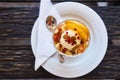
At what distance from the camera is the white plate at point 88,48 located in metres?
0.67

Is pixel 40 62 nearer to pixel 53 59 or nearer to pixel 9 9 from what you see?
pixel 53 59

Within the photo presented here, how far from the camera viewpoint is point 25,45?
71 centimetres

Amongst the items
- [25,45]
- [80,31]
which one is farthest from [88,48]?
[25,45]

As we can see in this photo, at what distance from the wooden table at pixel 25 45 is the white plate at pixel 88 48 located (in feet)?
0.10

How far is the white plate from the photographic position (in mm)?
671

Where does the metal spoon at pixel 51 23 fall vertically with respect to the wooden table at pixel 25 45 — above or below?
above

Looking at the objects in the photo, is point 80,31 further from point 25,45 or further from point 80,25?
point 25,45

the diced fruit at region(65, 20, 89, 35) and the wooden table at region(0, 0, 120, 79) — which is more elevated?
the diced fruit at region(65, 20, 89, 35)

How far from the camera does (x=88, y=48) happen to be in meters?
0.70

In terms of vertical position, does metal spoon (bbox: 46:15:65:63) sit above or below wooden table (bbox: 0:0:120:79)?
above

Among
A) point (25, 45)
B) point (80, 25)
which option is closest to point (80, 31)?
point (80, 25)

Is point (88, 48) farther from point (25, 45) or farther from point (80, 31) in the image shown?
point (25, 45)

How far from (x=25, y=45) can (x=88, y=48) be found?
0.20 metres

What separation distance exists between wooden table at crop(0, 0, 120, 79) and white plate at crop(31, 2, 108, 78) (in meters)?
0.03
